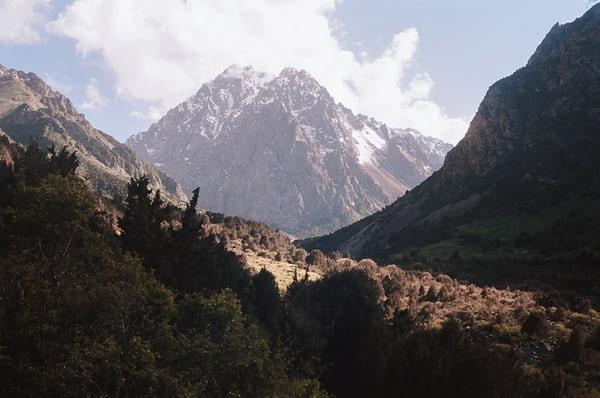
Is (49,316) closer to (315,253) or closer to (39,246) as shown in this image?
(39,246)

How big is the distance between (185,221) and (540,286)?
60471 millimetres

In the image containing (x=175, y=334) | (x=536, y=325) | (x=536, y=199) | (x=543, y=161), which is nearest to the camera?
(x=175, y=334)

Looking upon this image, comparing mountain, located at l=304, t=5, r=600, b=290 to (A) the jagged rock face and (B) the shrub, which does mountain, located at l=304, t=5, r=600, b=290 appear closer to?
(A) the jagged rock face

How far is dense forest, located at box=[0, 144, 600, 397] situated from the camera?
23.0 m

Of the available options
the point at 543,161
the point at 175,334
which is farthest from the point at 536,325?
the point at 543,161

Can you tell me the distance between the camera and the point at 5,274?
29438mm

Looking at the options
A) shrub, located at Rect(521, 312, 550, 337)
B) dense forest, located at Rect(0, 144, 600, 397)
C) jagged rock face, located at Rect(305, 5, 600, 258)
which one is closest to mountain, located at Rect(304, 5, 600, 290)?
jagged rock face, located at Rect(305, 5, 600, 258)

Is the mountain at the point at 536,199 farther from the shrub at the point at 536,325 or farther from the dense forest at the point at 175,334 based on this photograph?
the dense forest at the point at 175,334

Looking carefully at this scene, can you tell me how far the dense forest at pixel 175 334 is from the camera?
75.5 feet

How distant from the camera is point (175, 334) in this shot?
1302 inches

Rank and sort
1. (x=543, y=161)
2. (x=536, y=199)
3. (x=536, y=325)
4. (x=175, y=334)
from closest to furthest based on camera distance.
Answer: (x=175, y=334)
(x=536, y=325)
(x=536, y=199)
(x=543, y=161)

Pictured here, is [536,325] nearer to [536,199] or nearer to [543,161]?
[536,199]

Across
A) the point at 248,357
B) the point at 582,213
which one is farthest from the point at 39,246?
the point at 582,213

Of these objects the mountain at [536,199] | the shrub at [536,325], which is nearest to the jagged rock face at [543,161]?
the mountain at [536,199]
